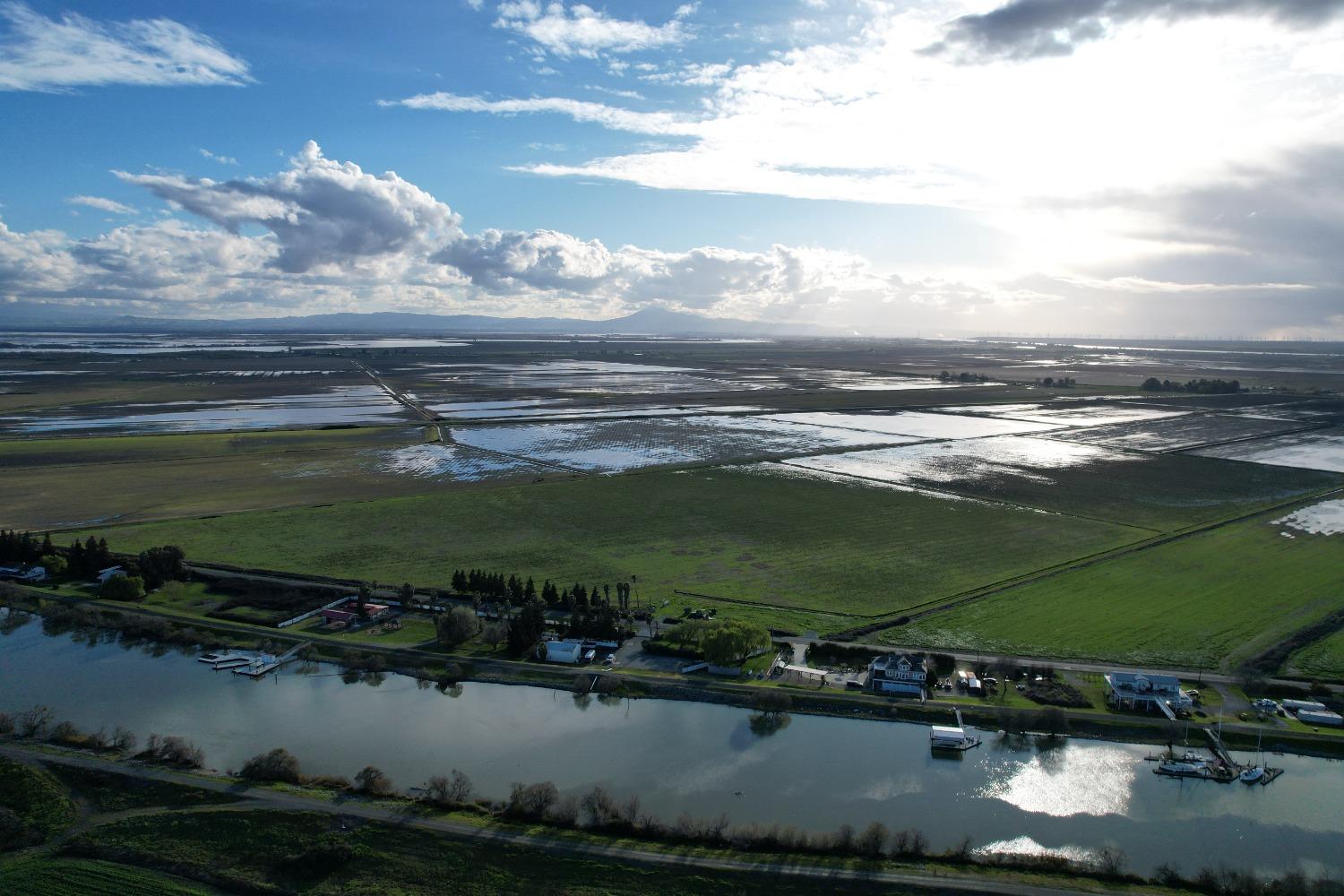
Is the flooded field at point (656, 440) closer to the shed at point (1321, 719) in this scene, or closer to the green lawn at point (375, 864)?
the green lawn at point (375, 864)

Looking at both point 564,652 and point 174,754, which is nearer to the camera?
point 174,754

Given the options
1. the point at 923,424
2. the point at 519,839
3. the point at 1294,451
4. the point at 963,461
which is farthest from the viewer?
the point at 923,424

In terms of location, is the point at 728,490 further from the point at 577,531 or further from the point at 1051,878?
the point at 1051,878

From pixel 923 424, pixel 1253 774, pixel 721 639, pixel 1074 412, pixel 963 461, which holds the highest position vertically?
pixel 1074 412

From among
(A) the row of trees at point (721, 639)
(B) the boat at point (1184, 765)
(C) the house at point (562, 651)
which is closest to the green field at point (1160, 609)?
(A) the row of trees at point (721, 639)

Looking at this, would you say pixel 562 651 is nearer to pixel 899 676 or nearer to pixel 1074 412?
pixel 899 676

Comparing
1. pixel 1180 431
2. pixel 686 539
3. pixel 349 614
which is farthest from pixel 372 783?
pixel 1180 431

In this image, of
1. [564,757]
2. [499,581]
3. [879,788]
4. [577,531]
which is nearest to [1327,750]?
[879,788]
